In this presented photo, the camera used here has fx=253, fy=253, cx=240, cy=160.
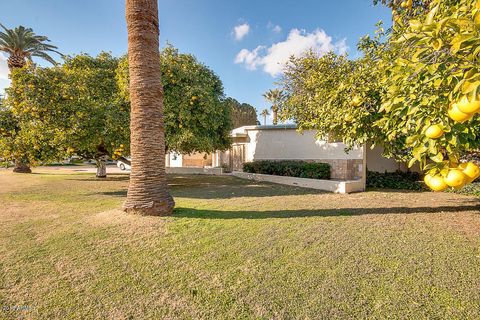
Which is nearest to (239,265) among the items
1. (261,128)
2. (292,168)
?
(292,168)

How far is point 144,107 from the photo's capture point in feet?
20.8

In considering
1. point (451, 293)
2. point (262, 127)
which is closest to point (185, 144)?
point (262, 127)

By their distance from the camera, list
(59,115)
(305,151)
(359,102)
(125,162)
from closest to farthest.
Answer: (359,102)
(59,115)
(125,162)
(305,151)

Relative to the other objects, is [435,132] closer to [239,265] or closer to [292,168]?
[239,265]

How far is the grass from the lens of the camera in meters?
2.99

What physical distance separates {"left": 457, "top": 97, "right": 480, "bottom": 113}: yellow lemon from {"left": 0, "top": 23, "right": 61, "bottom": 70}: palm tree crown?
26970 mm

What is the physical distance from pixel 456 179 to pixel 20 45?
91.8 ft

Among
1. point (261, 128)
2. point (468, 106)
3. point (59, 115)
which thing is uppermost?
point (261, 128)

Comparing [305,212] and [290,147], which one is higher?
[290,147]

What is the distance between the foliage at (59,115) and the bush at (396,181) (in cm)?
1255

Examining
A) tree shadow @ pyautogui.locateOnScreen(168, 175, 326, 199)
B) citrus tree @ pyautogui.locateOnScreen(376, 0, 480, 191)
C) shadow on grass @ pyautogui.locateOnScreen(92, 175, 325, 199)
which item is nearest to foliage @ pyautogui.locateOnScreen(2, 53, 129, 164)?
shadow on grass @ pyautogui.locateOnScreen(92, 175, 325, 199)

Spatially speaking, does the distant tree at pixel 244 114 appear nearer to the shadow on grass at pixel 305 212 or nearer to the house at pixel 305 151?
the house at pixel 305 151

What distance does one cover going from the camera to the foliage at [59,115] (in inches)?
385

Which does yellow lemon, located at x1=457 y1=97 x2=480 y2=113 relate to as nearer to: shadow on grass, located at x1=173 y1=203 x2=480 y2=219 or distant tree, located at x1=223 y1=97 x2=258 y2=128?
shadow on grass, located at x1=173 y1=203 x2=480 y2=219
